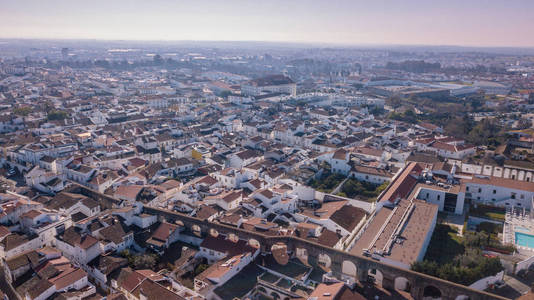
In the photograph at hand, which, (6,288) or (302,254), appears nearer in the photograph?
(6,288)

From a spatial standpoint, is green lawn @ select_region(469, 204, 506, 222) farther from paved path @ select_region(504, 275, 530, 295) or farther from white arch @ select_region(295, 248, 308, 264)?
white arch @ select_region(295, 248, 308, 264)

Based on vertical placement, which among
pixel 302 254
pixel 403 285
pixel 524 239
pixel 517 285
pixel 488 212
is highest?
pixel 488 212

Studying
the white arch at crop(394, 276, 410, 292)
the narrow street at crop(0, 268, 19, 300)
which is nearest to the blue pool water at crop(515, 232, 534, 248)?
the white arch at crop(394, 276, 410, 292)

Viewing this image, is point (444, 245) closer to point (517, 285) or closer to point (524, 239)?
point (517, 285)

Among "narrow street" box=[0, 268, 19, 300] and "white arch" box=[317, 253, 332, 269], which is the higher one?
"white arch" box=[317, 253, 332, 269]

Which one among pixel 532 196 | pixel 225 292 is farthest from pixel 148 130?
pixel 532 196

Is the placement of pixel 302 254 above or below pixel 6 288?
above

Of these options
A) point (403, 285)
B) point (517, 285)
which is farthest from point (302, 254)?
point (517, 285)

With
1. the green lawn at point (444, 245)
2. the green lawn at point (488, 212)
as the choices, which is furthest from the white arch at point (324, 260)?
the green lawn at point (488, 212)
